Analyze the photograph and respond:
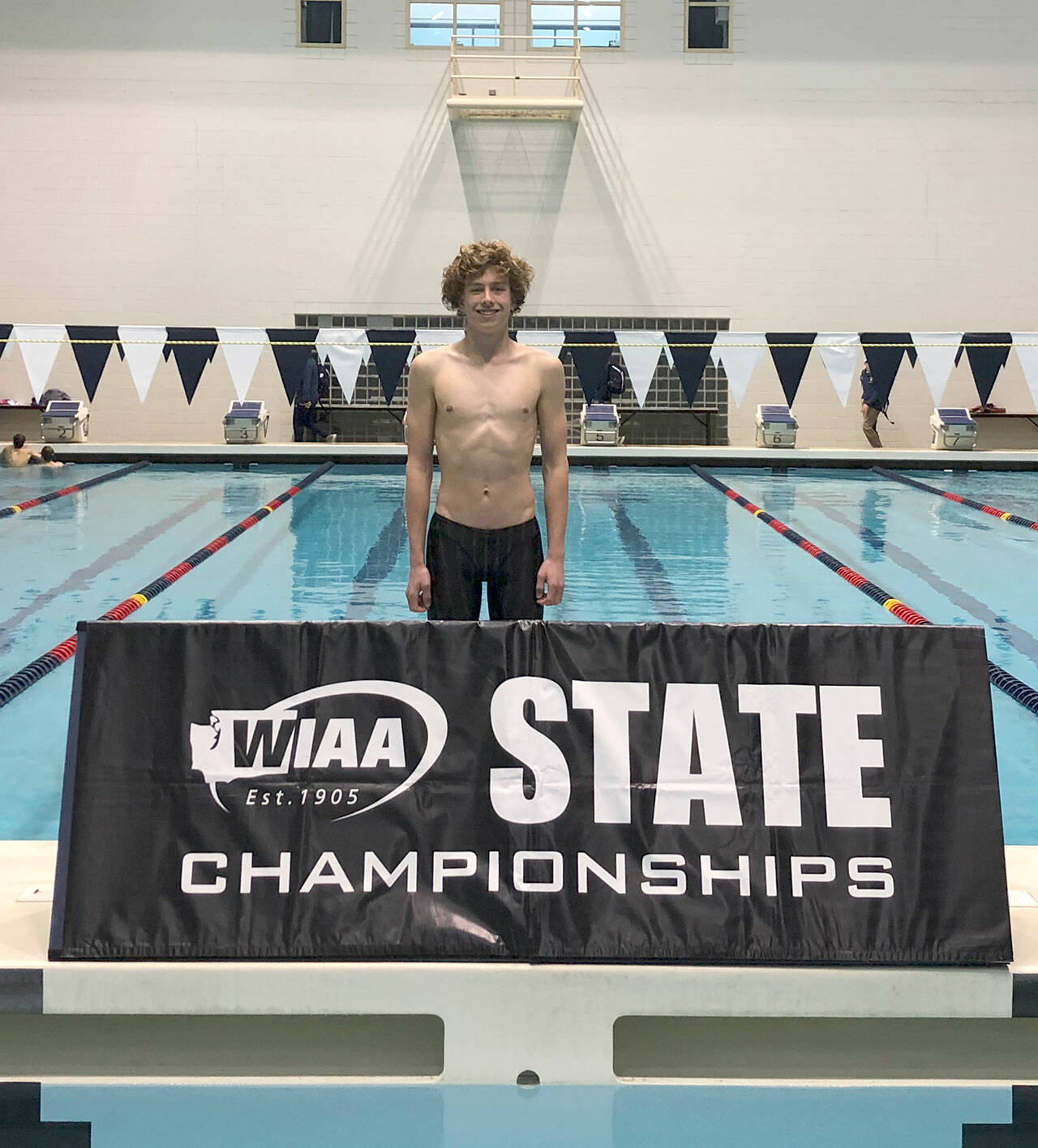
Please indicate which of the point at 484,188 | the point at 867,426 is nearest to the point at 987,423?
the point at 867,426

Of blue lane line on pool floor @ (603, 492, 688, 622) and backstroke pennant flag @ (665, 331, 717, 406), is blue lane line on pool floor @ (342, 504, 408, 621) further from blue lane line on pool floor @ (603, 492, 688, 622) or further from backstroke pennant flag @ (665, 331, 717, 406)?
backstroke pennant flag @ (665, 331, 717, 406)

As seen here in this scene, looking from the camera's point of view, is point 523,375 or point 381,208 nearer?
point 523,375

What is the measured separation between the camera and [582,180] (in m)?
17.0

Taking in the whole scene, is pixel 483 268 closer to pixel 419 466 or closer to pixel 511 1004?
pixel 419 466

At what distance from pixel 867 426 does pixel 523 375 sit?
47.3 feet

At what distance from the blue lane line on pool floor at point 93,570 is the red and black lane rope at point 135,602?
0.39 m

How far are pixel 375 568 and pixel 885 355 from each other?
875cm

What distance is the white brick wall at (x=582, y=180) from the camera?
16766 mm

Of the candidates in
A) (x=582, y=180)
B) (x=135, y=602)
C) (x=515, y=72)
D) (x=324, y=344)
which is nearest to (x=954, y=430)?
(x=582, y=180)

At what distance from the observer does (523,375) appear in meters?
3.23

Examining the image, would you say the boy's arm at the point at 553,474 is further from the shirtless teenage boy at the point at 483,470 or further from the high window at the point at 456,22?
the high window at the point at 456,22

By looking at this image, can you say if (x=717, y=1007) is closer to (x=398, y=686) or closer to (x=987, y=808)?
(x=987, y=808)

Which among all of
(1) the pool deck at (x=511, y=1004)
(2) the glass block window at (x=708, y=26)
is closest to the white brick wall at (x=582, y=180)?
(2) the glass block window at (x=708, y=26)

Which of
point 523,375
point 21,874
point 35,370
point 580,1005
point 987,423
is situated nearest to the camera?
point 580,1005
